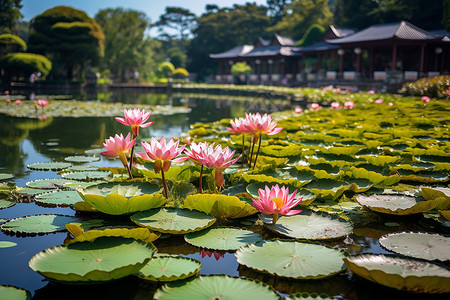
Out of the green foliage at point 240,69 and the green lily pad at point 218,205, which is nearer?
the green lily pad at point 218,205

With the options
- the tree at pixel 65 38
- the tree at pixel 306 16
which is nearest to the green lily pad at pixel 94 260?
the tree at pixel 65 38

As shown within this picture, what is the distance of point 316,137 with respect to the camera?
367 centimetres

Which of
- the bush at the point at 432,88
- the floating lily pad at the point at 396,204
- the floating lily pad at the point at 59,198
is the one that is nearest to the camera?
the floating lily pad at the point at 396,204

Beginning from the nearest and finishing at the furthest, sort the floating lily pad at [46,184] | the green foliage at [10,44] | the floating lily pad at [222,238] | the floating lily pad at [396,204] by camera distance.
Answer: the floating lily pad at [222,238] → the floating lily pad at [396,204] → the floating lily pad at [46,184] → the green foliage at [10,44]

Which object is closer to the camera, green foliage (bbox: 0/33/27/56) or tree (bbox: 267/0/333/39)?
green foliage (bbox: 0/33/27/56)

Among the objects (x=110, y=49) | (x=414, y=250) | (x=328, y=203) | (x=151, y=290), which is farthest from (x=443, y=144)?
(x=110, y=49)

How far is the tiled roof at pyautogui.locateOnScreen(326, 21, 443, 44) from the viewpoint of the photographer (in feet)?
57.3

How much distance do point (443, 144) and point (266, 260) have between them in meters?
2.86

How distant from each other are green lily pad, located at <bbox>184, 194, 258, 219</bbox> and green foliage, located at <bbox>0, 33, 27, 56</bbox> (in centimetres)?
2601

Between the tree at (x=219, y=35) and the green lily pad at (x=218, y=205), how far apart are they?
34.6 metres

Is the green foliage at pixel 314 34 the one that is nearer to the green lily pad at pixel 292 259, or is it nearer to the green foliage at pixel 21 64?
the green foliage at pixel 21 64

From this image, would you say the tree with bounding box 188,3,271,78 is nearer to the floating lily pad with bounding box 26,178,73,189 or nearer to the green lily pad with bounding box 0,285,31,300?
the floating lily pad with bounding box 26,178,73,189

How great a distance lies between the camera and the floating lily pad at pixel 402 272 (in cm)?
111

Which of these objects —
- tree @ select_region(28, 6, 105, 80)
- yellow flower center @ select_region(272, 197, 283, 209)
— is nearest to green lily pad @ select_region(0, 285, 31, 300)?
yellow flower center @ select_region(272, 197, 283, 209)
